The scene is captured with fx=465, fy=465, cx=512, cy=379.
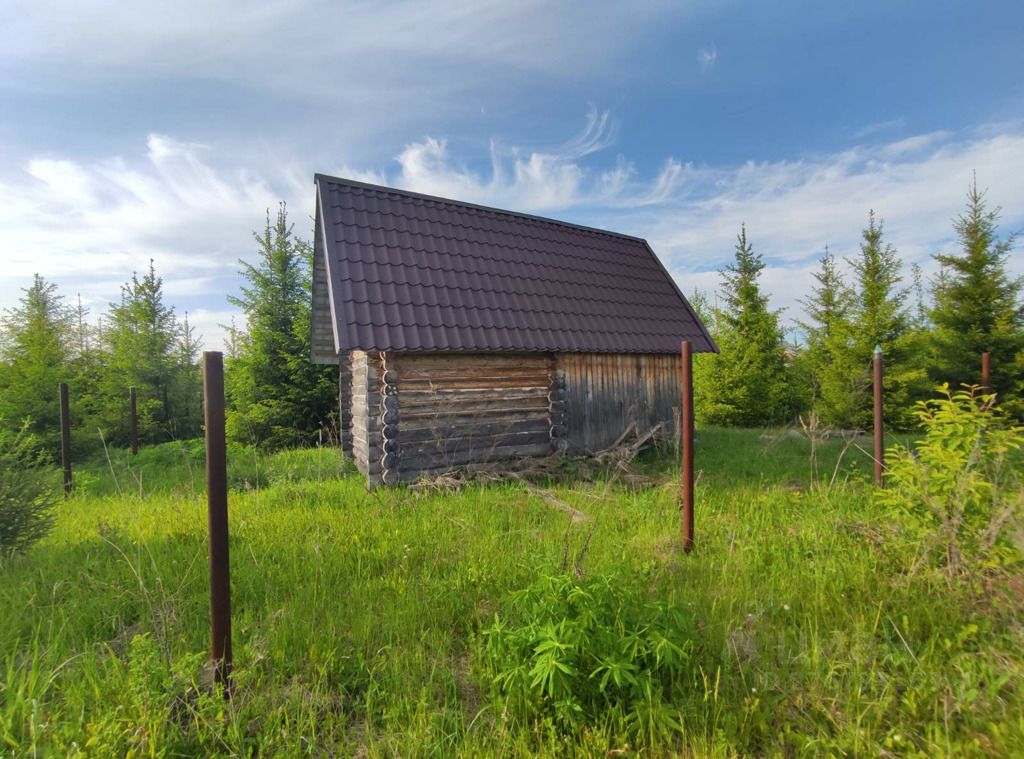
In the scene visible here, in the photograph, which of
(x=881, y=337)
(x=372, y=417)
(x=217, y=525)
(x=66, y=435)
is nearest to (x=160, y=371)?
(x=66, y=435)

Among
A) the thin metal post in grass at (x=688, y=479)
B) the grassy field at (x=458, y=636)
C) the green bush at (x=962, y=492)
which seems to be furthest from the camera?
the thin metal post in grass at (x=688, y=479)

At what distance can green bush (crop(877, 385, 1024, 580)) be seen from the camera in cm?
324

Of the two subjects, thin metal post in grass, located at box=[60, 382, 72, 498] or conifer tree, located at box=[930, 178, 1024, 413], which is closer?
thin metal post in grass, located at box=[60, 382, 72, 498]

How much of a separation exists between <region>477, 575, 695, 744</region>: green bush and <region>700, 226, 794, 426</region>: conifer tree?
15678 mm

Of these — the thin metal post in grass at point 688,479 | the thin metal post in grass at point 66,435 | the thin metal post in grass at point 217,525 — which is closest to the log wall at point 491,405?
the thin metal post in grass at point 688,479

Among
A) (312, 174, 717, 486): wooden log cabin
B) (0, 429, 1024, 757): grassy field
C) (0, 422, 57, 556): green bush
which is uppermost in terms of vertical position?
(312, 174, 717, 486): wooden log cabin

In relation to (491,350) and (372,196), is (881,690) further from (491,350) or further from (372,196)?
(372,196)

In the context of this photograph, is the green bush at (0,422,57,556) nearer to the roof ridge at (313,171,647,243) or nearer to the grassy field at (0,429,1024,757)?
the grassy field at (0,429,1024,757)

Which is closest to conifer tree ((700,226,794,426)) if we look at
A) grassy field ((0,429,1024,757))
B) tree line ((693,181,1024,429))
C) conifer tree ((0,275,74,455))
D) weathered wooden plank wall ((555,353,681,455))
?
tree line ((693,181,1024,429))

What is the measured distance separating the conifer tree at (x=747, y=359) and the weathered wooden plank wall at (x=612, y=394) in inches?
278

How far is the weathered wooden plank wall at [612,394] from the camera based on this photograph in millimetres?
9008

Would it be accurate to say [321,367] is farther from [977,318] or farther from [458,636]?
[977,318]

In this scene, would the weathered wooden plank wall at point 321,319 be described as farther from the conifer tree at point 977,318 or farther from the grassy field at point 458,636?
the conifer tree at point 977,318

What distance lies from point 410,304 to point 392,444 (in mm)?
2293
